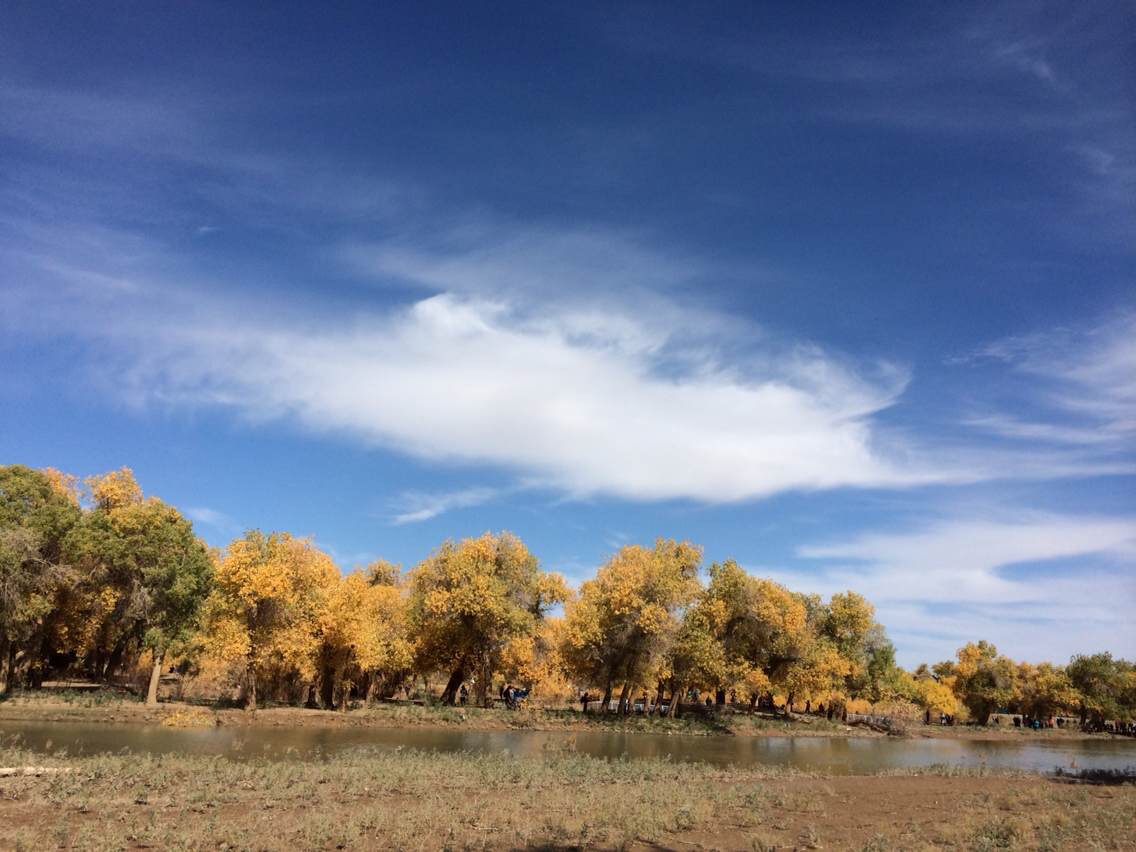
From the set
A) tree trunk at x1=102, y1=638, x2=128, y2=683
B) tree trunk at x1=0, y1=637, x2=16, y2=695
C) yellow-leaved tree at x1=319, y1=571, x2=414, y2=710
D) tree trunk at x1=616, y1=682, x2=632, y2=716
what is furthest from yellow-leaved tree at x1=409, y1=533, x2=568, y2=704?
tree trunk at x1=0, y1=637, x2=16, y2=695

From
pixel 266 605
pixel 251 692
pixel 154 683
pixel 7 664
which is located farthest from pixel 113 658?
pixel 266 605

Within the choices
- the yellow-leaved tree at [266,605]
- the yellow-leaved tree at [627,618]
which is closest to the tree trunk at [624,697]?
the yellow-leaved tree at [627,618]

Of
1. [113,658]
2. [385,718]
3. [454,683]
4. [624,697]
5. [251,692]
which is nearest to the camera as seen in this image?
[251,692]

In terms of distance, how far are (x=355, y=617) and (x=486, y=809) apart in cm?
3509

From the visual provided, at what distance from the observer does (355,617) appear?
5181 cm

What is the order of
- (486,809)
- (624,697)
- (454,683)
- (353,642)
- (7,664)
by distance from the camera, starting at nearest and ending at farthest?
(486,809) < (7,664) < (353,642) < (454,683) < (624,697)

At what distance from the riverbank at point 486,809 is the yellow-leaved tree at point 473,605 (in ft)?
96.3

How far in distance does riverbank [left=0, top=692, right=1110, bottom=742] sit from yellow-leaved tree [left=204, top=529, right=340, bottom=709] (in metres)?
3.28

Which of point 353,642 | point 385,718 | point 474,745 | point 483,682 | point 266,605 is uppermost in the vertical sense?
point 266,605

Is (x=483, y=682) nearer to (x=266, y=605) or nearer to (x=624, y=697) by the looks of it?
(x=624, y=697)

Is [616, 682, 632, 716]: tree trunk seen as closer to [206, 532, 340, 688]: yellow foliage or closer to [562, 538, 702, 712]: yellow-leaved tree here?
[562, 538, 702, 712]: yellow-leaved tree

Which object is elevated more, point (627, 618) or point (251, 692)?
point (627, 618)

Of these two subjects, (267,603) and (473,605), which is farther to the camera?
(473,605)

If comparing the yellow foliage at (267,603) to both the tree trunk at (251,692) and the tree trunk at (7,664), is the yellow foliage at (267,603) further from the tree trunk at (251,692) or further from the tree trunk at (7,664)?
the tree trunk at (7,664)
